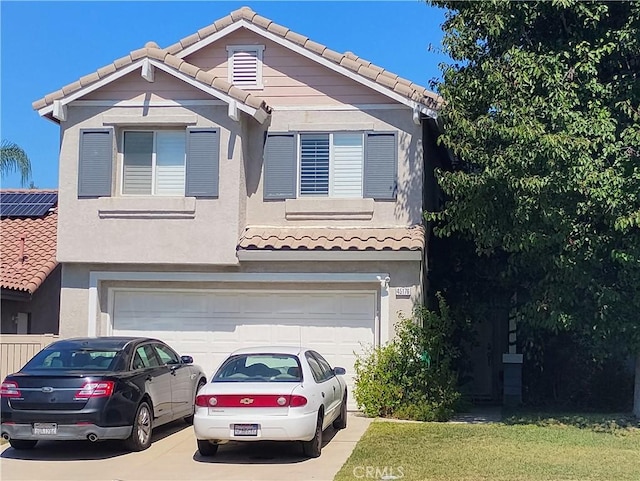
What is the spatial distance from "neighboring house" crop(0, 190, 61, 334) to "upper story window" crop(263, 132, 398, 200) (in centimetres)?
548

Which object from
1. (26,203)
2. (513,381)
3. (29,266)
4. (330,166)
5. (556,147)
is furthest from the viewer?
(26,203)

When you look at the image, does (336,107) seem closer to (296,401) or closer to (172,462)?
(296,401)

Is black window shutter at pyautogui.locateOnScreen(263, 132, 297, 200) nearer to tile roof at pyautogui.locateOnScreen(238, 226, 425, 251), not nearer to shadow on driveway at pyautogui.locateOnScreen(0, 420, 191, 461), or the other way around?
tile roof at pyautogui.locateOnScreen(238, 226, 425, 251)

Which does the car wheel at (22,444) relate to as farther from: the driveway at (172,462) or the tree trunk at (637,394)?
the tree trunk at (637,394)

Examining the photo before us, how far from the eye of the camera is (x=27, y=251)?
60.8 feet

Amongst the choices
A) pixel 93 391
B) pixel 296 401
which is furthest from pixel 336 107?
pixel 93 391

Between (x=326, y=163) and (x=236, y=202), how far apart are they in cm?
196

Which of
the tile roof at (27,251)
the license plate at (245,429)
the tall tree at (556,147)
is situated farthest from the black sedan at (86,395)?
the tall tree at (556,147)

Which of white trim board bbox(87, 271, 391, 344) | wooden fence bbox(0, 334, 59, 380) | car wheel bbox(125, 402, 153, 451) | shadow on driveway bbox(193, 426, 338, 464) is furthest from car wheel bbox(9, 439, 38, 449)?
white trim board bbox(87, 271, 391, 344)

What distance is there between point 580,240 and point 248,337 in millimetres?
6476

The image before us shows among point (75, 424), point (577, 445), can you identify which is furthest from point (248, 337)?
point (577, 445)

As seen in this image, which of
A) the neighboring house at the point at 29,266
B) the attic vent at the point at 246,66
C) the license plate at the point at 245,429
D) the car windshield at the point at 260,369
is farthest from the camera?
the neighboring house at the point at 29,266

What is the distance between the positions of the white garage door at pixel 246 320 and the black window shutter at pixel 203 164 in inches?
80.0

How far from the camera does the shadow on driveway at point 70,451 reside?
11.1 metres
